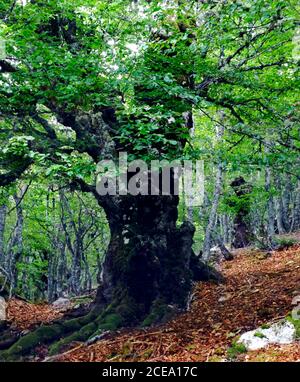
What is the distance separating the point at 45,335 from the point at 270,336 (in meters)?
5.56

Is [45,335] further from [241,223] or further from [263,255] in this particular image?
[241,223]

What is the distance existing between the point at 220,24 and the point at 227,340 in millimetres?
6429

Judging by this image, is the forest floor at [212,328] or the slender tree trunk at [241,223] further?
the slender tree trunk at [241,223]

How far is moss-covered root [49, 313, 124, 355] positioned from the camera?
8.92 metres

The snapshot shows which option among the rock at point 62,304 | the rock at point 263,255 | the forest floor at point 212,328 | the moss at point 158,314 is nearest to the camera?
the forest floor at point 212,328

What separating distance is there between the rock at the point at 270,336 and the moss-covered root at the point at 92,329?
3.29m

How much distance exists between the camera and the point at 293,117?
911cm

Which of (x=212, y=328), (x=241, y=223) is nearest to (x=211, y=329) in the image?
(x=212, y=328)

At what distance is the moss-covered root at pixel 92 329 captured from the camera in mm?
8919

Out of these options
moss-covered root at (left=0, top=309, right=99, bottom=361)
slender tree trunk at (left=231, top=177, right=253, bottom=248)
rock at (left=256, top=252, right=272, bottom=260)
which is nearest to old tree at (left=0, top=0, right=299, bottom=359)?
moss-covered root at (left=0, top=309, right=99, bottom=361)

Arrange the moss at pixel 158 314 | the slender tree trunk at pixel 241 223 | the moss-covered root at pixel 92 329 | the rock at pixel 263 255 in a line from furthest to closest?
1. the slender tree trunk at pixel 241 223
2. the rock at pixel 263 255
3. the moss at pixel 158 314
4. the moss-covered root at pixel 92 329

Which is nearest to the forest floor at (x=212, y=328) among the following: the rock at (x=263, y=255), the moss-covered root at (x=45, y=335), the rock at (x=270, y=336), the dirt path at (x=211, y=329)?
the dirt path at (x=211, y=329)

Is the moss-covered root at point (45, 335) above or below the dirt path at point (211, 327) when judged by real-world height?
below

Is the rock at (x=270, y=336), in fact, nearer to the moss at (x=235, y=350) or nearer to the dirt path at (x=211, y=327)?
the moss at (x=235, y=350)
